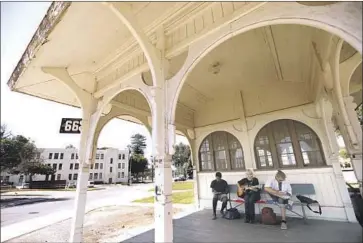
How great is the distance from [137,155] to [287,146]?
42817 mm

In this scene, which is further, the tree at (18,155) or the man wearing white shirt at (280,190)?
the man wearing white shirt at (280,190)

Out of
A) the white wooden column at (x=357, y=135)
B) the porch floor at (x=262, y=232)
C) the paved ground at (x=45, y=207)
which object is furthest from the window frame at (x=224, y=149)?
the paved ground at (x=45, y=207)

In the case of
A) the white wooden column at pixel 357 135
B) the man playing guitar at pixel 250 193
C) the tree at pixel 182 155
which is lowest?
the man playing guitar at pixel 250 193

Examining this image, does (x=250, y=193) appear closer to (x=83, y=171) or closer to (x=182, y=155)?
(x=83, y=171)

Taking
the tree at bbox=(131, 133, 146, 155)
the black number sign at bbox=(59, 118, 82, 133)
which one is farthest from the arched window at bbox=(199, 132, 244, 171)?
the tree at bbox=(131, 133, 146, 155)

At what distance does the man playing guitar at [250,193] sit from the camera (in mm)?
4332

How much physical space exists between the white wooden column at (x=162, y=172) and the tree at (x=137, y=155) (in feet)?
137

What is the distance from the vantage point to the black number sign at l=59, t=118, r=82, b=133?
3.54 metres

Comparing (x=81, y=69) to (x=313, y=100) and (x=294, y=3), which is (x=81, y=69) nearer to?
(x=294, y=3)

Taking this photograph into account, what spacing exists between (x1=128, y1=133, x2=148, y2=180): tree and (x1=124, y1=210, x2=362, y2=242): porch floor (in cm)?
3966

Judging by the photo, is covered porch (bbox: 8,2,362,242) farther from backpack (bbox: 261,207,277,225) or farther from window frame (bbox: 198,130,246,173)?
backpack (bbox: 261,207,277,225)

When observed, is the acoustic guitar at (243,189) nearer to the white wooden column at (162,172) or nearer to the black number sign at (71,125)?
the white wooden column at (162,172)

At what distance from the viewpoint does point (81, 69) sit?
144 inches

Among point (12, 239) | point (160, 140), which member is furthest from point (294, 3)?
point (12, 239)
